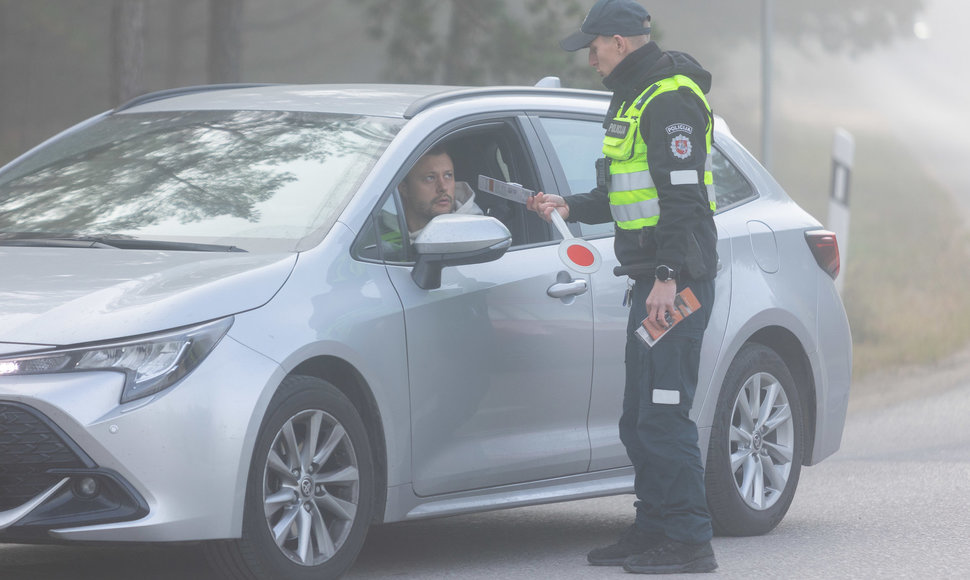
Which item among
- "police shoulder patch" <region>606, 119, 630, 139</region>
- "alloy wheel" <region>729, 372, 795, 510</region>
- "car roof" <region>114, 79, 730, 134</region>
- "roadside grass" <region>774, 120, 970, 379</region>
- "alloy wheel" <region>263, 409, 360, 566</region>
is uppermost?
"car roof" <region>114, 79, 730, 134</region>

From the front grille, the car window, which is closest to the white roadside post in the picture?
the car window

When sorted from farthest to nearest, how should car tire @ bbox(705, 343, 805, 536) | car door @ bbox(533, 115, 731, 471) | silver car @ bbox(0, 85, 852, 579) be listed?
car tire @ bbox(705, 343, 805, 536)
car door @ bbox(533, 115, 731, 471)
silver car @ bbox(0, 85, 852, 579)

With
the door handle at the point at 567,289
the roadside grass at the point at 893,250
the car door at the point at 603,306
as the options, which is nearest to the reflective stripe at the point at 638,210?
the door handle at the point at 567,289

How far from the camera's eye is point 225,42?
59.0ft

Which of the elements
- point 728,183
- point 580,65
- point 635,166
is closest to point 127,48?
point 580,65

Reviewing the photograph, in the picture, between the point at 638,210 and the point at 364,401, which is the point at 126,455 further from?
the point at 638,210

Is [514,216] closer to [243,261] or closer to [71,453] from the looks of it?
[243,261]

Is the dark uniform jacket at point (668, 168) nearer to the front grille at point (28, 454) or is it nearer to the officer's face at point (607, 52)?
the officer's face at point (607, 52)

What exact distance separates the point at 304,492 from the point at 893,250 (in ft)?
77.3

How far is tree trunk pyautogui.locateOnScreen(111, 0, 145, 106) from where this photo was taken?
1434 cm

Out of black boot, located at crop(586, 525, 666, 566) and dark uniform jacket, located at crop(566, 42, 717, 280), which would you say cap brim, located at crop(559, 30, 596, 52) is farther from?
black boot, located at crop(586, 525, 666, 566)

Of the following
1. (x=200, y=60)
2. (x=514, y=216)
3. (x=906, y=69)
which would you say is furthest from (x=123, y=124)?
(x=906, y=69)

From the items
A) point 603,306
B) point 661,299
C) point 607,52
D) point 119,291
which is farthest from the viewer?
point 603,306

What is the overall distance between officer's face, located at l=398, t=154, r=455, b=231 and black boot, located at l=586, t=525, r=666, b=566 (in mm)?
1381
